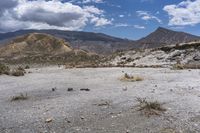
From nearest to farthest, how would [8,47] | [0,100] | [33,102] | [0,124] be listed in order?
1. [0,124]
2. [33,102]
3. [0,100]
4. [8,47]

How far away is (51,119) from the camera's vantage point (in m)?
12.1

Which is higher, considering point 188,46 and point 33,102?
point 188,46

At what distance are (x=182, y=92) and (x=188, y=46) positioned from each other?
1276 inches

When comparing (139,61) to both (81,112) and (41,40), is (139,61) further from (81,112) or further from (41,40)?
(41,40)

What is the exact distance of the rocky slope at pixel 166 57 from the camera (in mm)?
43688

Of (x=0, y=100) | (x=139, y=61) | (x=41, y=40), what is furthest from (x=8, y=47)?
(x=0, y=100)

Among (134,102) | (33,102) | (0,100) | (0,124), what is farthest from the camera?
(0,100)

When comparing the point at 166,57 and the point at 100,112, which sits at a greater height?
the point at 166,57

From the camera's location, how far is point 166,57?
1865 inches

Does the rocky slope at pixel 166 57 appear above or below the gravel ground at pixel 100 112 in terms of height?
above

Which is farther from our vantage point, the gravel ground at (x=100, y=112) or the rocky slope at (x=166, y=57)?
the rocky slope at (x=166, y=57)

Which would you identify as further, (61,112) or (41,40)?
(41,40)

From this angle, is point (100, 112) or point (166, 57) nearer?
point (100, 112)

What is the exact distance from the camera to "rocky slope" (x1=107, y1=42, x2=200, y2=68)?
4369 cm
